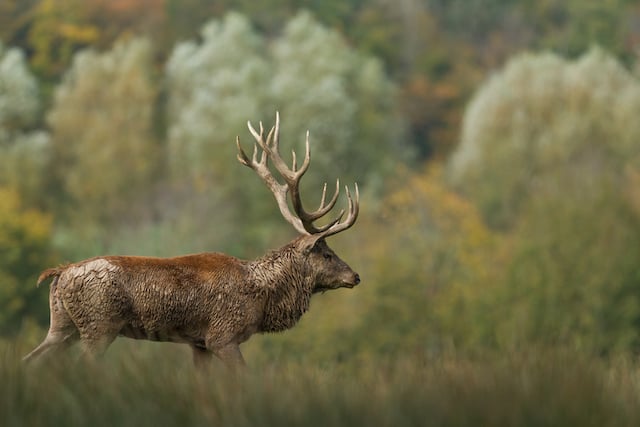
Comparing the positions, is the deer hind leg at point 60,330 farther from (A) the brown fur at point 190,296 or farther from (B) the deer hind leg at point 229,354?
(B) the deer hind leg at point 229,354

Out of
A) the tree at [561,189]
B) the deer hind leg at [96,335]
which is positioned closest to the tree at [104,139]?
the tree at [561,189]

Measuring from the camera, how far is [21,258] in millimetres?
74188

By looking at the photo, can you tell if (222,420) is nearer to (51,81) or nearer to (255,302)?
(255,302)

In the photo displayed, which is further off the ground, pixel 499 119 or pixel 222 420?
pixel 499 119

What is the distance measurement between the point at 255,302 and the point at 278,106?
7038 cm

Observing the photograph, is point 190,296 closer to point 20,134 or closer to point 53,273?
point 53,273

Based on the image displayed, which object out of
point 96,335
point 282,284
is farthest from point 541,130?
point 96,335

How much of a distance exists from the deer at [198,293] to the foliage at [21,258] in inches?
2109

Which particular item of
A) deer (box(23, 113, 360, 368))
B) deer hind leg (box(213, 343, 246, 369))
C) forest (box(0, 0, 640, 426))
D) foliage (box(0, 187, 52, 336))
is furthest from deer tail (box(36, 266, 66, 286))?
foliage (box(0, 187, 52, 336))

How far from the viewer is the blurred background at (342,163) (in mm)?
70375

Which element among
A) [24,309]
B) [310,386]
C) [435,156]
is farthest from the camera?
[435,156]

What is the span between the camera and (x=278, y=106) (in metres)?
83.2

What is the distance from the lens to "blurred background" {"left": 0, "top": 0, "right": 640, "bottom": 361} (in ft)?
231

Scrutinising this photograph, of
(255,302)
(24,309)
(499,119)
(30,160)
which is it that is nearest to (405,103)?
(499,119)
